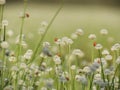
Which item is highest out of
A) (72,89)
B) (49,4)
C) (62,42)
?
(49,4)

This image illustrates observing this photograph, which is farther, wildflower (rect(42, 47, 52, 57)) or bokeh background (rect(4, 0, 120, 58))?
bokeh background (rect(4, 0, 120, 58))

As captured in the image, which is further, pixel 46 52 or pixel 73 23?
pixel 73 23

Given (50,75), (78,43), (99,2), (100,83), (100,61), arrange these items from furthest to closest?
1. (99,2)
2. (78,43)
3. (50,75)
4. (100,61)
5. (100,83)

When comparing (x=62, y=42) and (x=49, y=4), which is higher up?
(x=49, y=4)

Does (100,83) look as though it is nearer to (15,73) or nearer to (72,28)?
(15,73)

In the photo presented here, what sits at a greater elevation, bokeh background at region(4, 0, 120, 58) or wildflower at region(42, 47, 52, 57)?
bokeh background at region(4, 0, 120, 58)

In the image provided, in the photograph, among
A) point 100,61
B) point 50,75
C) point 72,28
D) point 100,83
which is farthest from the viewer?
point 72,28

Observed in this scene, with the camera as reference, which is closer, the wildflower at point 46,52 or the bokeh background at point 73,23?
the wildflower at point 46,52

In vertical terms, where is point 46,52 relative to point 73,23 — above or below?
below

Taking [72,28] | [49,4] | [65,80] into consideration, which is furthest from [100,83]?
[49,4]

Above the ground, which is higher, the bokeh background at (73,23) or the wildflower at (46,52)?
the bokeh background at (73,23)

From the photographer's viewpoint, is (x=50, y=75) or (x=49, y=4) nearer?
(x=50, y=75)
